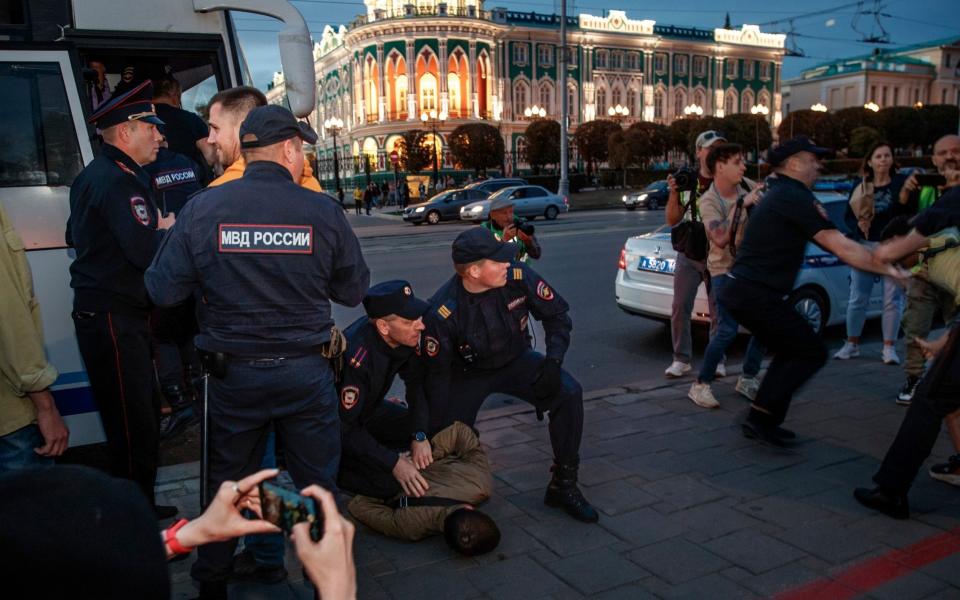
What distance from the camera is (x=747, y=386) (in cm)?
595

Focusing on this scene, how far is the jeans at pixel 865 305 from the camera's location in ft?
22.3

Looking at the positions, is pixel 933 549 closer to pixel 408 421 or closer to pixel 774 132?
pixel 408 421

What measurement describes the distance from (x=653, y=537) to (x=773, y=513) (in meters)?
0.72

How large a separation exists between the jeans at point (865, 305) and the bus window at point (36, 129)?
6.18 metres

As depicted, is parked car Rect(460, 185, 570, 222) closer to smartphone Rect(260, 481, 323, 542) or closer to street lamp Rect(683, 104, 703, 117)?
smartphone Rect(260, 481, 323, 542)

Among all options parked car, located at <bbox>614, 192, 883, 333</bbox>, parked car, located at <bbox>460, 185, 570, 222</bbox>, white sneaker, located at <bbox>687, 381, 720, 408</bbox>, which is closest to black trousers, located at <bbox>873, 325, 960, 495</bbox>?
white sneaker, located at <bbox>687, 381, 720, 408</bbox>

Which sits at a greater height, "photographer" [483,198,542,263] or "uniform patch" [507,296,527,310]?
"photographer" [483,198,542,263]

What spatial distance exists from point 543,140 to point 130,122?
189ft

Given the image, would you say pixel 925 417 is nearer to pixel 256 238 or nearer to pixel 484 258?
pixel 484 258

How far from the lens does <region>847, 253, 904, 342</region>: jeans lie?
679cm

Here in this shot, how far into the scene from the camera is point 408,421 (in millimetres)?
4504

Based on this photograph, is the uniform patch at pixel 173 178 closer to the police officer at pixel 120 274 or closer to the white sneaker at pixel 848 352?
the police officer at pixel 120 274

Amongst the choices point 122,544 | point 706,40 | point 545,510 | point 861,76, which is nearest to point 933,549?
point 545,510

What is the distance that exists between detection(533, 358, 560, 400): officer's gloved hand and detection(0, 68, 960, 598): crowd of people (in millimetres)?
11
